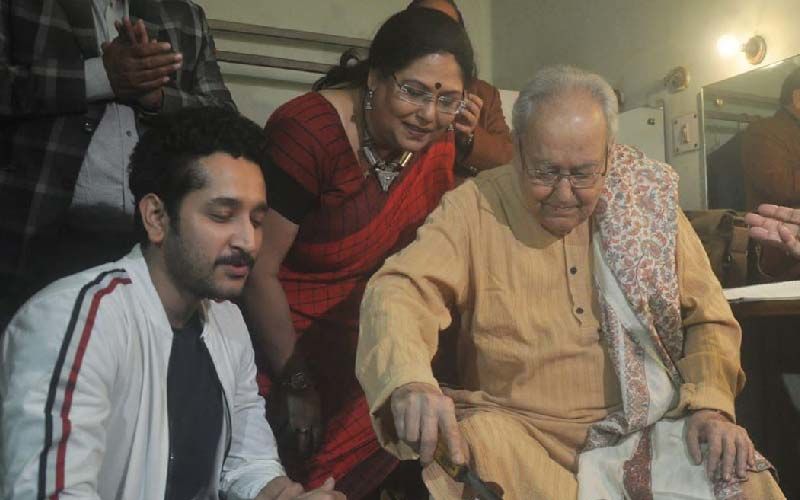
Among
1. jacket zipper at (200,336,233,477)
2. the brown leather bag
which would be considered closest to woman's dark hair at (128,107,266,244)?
jacket zipper at (200,336,233,477)

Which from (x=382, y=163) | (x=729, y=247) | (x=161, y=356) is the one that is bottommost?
(x=161, y=356)

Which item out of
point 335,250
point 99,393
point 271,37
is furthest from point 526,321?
point 271,37

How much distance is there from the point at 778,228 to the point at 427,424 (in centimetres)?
112

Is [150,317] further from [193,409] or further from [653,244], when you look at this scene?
[653,244]

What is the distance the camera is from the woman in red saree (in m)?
1.66

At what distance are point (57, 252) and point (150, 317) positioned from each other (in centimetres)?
46

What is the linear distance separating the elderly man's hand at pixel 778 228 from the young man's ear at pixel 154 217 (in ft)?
4.23

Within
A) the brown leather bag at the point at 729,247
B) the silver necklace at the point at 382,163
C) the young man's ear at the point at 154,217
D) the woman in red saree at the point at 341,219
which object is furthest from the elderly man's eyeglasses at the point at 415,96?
the brown leather bag at the point at 729,247

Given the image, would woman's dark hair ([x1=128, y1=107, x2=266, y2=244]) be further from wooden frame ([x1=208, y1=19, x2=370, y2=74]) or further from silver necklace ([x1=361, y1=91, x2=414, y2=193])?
wooden frame ([x1=208, y1=19, x2=370, y2=74])

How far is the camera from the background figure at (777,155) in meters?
2.63

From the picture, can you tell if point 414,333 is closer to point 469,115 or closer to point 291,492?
point 291,492

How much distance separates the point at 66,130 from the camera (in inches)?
62.4

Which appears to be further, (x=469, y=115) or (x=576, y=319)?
(x=469, y=115)

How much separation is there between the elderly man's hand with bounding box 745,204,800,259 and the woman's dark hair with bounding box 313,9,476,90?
2.42 ft
